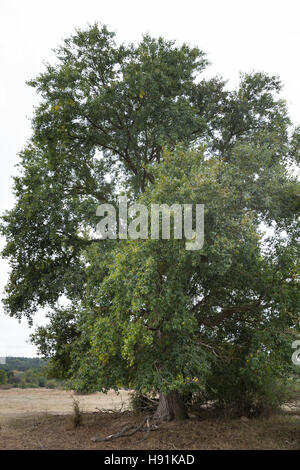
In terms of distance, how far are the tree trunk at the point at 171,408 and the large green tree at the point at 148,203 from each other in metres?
0.20

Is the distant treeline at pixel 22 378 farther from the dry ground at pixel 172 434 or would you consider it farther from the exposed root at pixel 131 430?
the exposed root at pixel 131 430

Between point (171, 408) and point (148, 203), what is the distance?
290 inches

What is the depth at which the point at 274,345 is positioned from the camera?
31.3ft

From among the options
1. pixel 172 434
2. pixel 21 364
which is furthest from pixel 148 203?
pixel 21 364

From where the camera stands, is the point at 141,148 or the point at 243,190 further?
the point at 141,148

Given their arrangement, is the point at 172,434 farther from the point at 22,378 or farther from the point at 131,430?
the point at 22,378

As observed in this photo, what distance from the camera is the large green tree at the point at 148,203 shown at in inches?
347

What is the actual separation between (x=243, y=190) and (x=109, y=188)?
6.31 m

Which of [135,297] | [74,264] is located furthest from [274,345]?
[74,264]

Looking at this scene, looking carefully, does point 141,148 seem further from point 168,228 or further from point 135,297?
point 135,297

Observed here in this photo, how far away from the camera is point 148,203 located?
9531 millimetres

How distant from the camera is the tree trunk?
40.5 feet

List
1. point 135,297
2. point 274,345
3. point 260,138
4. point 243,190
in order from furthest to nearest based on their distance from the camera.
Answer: point 260,138
point 243,190
point 274,345
point 135,297

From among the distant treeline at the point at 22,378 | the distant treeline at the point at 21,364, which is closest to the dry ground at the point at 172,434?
the distant treeline at the point at 22,378
